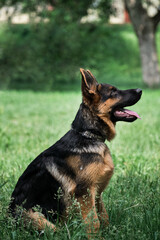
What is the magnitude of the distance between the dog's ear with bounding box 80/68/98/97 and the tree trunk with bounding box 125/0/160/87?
→ 1647 centimetres

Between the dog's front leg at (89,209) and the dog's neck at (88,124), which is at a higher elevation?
the dog's neck at (88,124)

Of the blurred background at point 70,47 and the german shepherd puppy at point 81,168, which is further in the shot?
the blurred background at point 70,47

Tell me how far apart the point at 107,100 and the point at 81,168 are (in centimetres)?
77

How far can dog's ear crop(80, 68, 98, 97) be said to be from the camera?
354 centimetres

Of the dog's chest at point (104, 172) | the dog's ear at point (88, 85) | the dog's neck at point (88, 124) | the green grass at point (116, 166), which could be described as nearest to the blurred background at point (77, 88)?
the green grass at point (116, 166)

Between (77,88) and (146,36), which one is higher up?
(146,36)

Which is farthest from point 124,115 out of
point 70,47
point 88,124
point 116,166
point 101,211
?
point 70,47

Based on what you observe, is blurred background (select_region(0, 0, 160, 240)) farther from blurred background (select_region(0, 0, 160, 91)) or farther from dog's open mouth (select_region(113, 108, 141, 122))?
dog's open mouth (select_region(113, 108, 141, 122))

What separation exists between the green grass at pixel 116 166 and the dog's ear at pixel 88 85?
122 cm

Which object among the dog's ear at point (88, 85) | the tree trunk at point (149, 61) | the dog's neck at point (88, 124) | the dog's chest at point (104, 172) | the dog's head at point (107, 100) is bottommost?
the dog's chest at point (104, 172)

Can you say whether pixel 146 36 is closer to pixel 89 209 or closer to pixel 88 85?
pixel 88 85

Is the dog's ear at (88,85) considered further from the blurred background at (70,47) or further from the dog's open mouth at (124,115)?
the blurred background at (70,47)

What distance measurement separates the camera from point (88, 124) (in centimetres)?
367

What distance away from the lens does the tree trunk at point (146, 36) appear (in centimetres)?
1916
